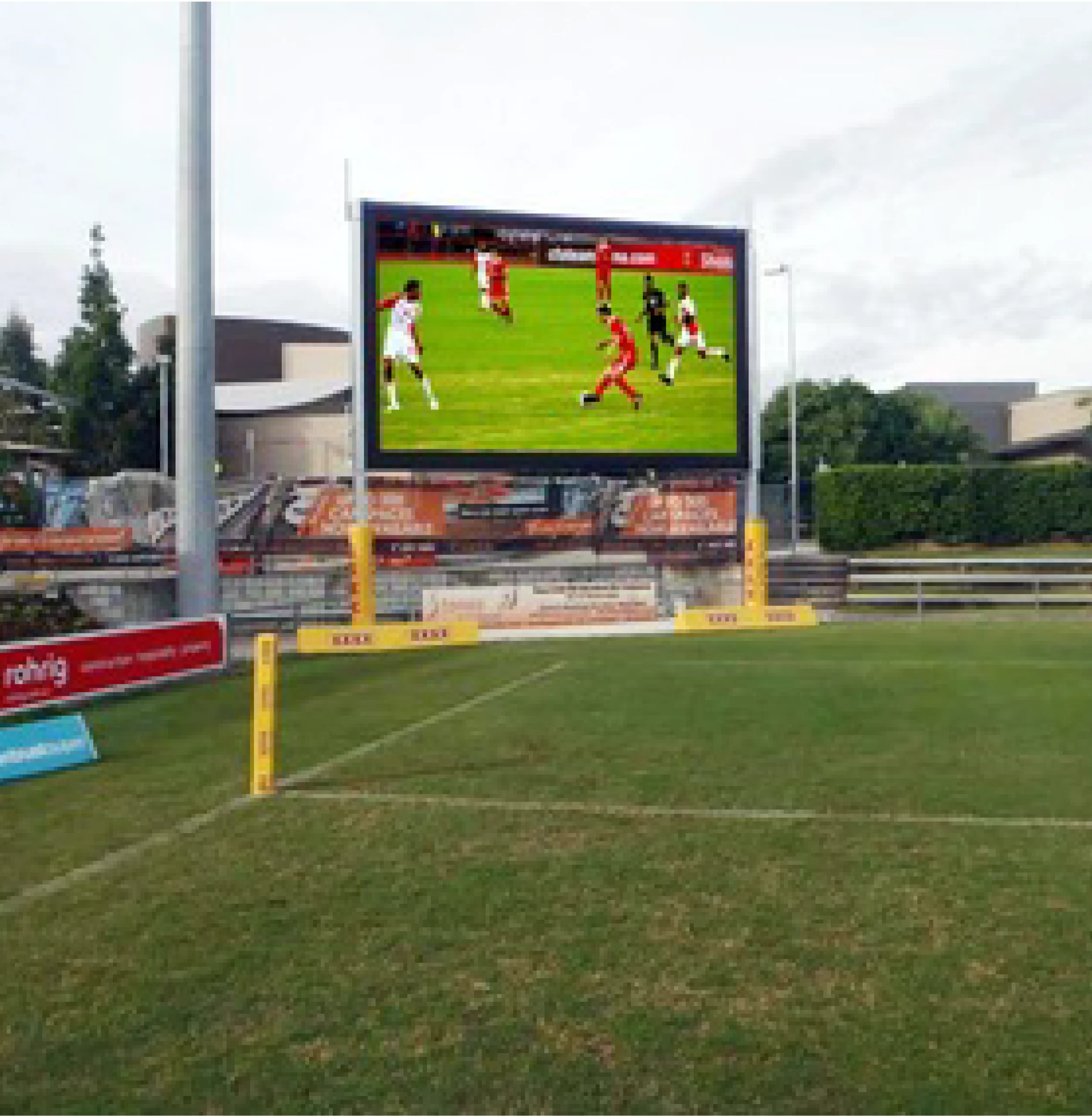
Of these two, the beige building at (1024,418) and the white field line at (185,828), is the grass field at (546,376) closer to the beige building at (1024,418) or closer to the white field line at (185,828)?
the white field line at (185,828)

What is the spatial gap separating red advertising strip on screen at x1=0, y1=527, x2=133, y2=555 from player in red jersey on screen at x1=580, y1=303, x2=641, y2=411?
1389 centimetres

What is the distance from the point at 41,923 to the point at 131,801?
2.63m

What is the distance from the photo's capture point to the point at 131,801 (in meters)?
8.00

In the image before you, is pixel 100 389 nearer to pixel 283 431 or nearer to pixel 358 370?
pixel 283 431

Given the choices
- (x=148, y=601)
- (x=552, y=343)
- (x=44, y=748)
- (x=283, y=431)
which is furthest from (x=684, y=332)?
(x=283, y=431)

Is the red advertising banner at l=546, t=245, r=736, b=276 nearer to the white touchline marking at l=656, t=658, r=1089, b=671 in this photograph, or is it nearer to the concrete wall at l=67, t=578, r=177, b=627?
the white touchline marking at l=656, t=658, r=1089, b=671

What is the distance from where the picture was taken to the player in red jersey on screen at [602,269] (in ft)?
67.4

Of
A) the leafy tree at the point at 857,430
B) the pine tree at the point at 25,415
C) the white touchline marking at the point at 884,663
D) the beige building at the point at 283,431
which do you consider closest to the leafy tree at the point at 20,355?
the pine tree at the point at 25,415

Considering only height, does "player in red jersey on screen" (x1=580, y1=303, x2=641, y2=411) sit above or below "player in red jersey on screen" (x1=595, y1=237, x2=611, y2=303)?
below

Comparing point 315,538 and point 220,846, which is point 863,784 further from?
point 315,538

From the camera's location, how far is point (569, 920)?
17.2 ft

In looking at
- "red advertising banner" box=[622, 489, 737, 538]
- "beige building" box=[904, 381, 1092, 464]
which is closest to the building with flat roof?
"beige building" box=[904, 381, 1092, 464]

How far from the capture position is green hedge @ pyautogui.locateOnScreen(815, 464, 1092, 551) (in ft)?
122

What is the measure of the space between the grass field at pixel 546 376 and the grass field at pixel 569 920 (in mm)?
10301
